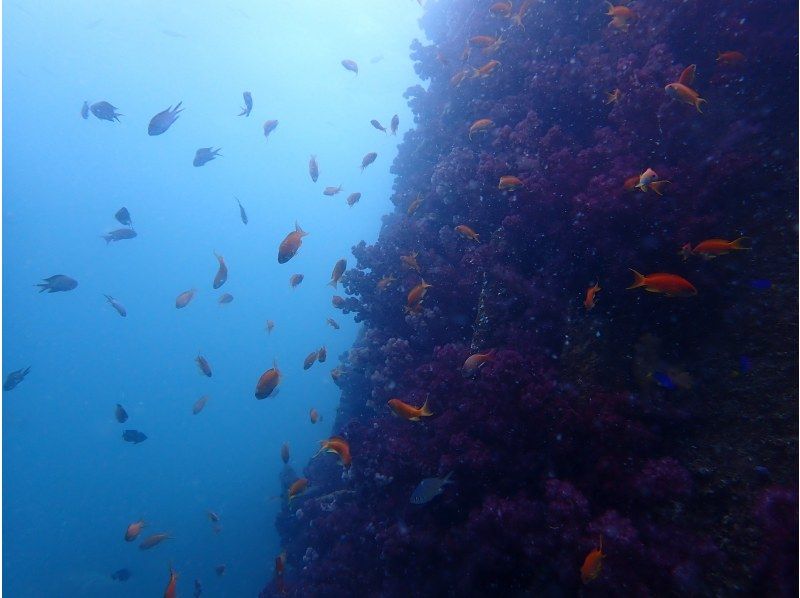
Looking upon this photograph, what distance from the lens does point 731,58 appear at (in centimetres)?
493

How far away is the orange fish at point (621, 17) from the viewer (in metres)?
6.11

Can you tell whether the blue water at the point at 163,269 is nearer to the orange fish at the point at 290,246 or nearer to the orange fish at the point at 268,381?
the orange fish at the point at 268,381

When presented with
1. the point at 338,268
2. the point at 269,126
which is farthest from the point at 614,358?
the point at 269,126

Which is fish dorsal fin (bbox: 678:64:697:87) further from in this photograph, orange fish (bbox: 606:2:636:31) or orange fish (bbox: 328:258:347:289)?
orange fish (bbox: 328:258:347:289)

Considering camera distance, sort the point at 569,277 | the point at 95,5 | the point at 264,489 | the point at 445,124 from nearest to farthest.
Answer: the point at 569,277, the point at 445,124, the point at 264,489, the point at 95,5

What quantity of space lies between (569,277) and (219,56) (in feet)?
206

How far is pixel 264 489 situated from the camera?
31906mm

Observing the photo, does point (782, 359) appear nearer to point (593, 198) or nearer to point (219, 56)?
point (593, 198)

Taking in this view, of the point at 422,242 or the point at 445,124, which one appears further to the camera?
the point at 445,124

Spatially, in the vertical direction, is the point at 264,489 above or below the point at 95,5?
below

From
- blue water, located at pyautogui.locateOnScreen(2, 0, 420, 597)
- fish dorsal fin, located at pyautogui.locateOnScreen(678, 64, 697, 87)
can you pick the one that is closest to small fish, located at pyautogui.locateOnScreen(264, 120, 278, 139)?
fish dorsal fin, located at pyautogui.locateOnScreen(678, 64, 697, 87)

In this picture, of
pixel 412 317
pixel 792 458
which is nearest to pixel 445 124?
pixel 412 317

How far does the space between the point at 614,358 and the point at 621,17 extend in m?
5.66

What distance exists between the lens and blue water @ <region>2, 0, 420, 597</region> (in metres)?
33.6
